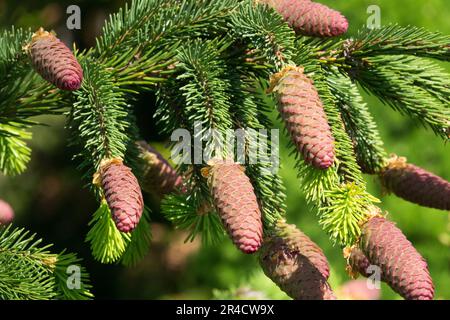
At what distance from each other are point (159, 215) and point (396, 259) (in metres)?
3.65

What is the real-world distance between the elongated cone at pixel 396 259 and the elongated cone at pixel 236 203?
148mm

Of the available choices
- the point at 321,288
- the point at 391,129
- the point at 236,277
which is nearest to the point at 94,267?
the point at 236,277

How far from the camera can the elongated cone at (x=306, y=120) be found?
90cm

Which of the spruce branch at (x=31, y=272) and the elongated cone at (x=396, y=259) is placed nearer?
the elongated cone at (x=396, y=259)

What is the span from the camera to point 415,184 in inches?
45.4

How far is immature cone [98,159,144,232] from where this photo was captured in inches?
36.1

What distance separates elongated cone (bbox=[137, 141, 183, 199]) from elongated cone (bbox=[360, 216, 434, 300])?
424 mm

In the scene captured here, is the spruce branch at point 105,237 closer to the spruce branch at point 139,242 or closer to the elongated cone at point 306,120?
the spruce branch at point 139,242

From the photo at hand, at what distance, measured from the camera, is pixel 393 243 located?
0.91 meters

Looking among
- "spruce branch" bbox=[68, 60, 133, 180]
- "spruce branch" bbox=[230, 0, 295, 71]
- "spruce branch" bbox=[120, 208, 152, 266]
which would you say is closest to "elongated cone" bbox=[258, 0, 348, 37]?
"spruce branch" bbox=[230, 0, 295, 71]

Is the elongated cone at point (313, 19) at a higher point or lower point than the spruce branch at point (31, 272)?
higher

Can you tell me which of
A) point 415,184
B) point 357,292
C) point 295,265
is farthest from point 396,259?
point 357,292

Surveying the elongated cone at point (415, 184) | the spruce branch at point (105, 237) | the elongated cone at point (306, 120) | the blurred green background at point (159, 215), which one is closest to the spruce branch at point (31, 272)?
the spruce branch at point (105, 237)

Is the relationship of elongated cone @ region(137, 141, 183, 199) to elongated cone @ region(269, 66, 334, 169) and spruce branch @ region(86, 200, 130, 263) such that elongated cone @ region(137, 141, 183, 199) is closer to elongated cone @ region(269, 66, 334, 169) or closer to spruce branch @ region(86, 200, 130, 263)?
spruce branch @ region(86, 200, 130, 263)
